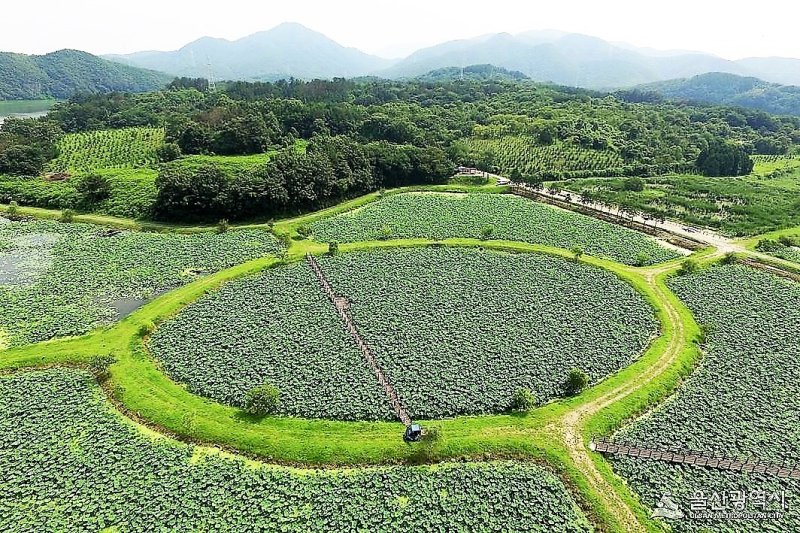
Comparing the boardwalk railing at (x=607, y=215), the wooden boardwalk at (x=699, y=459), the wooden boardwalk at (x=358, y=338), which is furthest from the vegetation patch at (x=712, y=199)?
the wooden boardwalk at (x=358, y=338)

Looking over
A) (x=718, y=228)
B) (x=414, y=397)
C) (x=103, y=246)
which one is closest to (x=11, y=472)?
(x=414, y=397)

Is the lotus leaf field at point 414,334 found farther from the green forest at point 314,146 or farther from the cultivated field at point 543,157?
the cultivated field at point 543,157

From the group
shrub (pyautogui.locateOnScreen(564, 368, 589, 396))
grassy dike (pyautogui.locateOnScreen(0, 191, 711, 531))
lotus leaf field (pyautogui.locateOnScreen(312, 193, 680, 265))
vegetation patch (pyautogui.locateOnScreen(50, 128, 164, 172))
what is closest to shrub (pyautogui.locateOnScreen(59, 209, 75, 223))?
vegetation patch (pyautogui.locateOnScreen(50, 128, 164, 172))

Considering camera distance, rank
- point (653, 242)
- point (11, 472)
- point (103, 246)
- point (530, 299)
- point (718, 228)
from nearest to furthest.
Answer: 1. point (11, 472)
2. point (530, 299)
3. point (103, 246)
4. point (653, 242)
5. point (718, 228)

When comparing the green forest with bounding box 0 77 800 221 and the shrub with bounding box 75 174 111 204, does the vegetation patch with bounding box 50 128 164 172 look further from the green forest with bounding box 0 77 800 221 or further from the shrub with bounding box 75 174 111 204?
the shrub with bounding box 75 174 111 204

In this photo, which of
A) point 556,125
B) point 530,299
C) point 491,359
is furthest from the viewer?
point 556,125

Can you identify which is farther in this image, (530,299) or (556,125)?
(556,125)

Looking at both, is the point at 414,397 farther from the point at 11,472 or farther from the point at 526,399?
the point at 11,472
